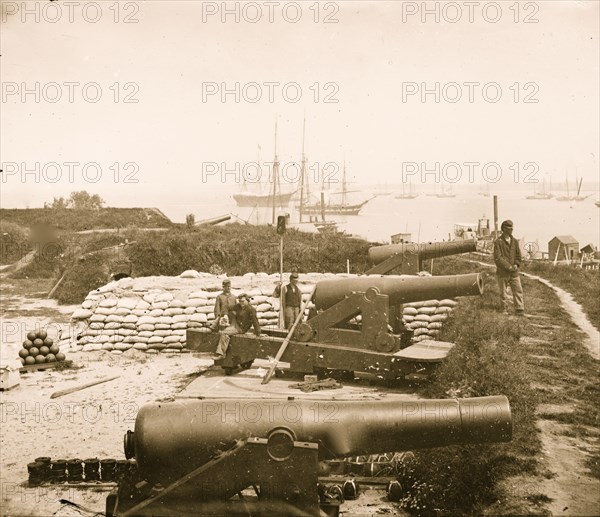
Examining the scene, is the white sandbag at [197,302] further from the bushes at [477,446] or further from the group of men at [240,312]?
the bushes at [477,446]

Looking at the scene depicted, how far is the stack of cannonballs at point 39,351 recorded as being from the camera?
13.7m

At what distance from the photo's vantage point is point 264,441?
4.93 m

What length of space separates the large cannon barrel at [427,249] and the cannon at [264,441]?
7.16 meters

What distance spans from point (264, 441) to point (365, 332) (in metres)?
5.95

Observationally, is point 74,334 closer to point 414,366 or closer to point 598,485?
point 414,366

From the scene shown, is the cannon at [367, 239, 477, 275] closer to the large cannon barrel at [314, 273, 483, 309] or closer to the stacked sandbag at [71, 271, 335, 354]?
the large cannon barrel at [314, 273, 483, 309]

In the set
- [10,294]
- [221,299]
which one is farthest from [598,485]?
[10,294]

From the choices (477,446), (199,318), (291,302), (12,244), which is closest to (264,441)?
(477,446)

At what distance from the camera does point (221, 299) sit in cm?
1378

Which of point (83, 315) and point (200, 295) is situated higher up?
point (200, 295)

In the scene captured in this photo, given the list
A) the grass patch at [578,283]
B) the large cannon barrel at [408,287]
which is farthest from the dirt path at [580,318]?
the large cannon barrel at [408,287]

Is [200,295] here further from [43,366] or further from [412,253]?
[412,253]

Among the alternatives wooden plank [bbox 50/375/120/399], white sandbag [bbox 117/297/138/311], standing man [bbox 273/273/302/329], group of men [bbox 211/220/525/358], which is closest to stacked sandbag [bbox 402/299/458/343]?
group of men [bbox 211/220/525/358]

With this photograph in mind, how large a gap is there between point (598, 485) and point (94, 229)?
32103mm
